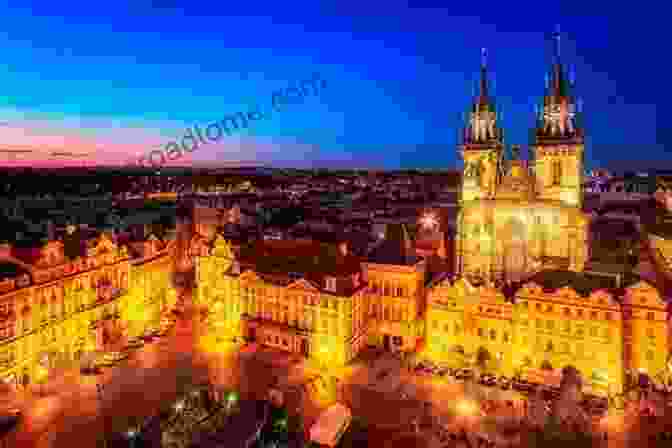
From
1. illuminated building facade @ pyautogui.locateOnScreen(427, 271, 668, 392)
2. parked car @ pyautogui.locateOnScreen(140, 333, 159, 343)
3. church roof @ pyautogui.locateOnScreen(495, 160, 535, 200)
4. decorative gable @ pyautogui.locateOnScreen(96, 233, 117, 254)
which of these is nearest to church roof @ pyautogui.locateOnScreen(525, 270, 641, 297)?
illuminated building facade @ pyautogui.locateOnScreen(427, 271, 668, 392)

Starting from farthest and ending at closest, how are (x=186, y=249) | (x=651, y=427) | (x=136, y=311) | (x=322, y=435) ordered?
(x=186, y=249), (x=136, y=311), (x=651, y=427), (x=322, y=435)

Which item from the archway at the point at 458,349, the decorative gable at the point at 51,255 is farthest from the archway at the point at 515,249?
the decorative gable at the point at 51,255

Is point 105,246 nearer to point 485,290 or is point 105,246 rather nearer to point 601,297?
point 485,290

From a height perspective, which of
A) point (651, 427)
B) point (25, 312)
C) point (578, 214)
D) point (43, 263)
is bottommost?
point (651, 427)

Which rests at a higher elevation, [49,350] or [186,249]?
[186,249]

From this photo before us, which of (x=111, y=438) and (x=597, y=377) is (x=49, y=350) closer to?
(x=111, y=438)

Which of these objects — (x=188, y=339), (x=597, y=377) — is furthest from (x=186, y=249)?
(x=597, y=377)

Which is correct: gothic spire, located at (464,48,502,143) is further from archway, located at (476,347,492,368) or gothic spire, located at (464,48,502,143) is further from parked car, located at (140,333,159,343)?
parked car, located at (140,333,159,343)
